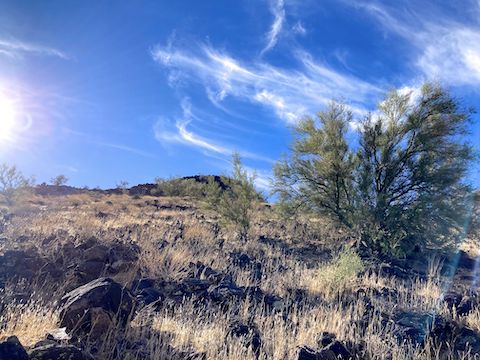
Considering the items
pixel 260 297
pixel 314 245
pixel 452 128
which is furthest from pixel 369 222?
pixel 260 297

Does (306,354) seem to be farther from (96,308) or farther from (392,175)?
(392,175)

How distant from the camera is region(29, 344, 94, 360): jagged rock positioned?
12.6ft

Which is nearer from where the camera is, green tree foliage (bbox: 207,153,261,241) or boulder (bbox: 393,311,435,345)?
boulder (bbox: 393,311,435,345)

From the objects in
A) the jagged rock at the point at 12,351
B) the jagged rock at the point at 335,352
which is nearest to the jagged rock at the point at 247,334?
the jagged rock at the point at 335,352

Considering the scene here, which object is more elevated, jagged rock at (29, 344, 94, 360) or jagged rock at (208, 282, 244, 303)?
jagged rock at (208, 282, 244, 303)

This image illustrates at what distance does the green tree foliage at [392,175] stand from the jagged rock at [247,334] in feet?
28.7

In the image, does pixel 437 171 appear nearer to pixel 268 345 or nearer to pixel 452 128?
pixel 452 128

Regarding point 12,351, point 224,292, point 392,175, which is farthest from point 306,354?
point 392,175

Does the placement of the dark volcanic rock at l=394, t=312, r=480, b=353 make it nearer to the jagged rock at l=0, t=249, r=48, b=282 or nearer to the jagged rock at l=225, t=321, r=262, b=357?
the jagged rock at l=225, t=321, r=262, b=357

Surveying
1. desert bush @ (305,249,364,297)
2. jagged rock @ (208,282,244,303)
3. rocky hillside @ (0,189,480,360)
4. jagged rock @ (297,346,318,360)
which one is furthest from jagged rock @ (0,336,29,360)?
desert bush @ (305,249,364,297)

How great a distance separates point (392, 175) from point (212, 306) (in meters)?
10.1

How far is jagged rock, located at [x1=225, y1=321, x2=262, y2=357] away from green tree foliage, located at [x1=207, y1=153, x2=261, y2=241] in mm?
11753

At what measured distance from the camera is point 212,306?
7.32 metres

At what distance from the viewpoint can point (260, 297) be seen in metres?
7.94
